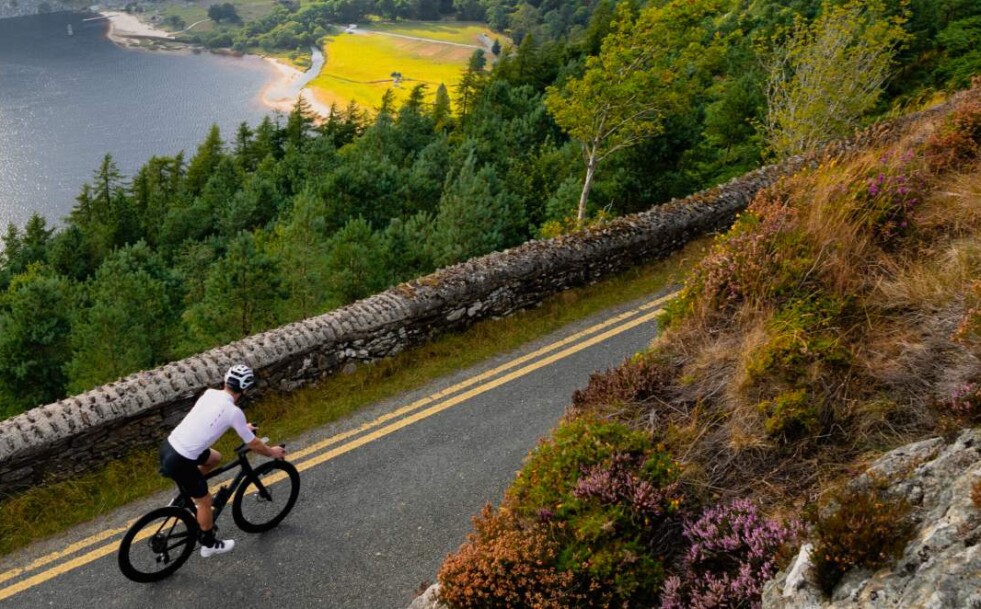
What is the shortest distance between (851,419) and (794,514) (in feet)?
4.32

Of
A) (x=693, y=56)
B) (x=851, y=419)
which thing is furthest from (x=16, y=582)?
(x=693, y=56)

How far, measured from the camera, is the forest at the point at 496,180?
2317cm

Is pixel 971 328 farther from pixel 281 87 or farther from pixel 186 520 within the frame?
pixel 281 87

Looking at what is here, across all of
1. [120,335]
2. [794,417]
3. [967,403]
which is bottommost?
[120,335]

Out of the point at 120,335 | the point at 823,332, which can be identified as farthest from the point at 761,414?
the point at 120,335

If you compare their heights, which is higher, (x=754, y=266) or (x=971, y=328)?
(x=971, y=328)

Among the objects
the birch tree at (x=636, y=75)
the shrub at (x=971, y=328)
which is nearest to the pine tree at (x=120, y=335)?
the birch tree at (x=636, y=75)

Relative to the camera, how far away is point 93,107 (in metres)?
141

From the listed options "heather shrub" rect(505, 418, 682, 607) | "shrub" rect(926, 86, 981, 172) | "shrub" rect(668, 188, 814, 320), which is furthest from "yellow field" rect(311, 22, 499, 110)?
"heather shrub" rect(505, 418, 682, 607)

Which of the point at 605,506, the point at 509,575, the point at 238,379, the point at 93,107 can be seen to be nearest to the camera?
the point at 509,575

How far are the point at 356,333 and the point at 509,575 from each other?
225 inches

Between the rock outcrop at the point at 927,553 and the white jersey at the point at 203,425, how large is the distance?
16.9 ft

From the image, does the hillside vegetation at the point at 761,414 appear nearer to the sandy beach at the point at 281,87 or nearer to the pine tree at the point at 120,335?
the pine tree at the point at 120,335

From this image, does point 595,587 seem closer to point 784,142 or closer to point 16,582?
point 16,582
